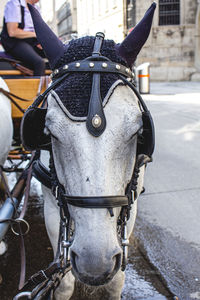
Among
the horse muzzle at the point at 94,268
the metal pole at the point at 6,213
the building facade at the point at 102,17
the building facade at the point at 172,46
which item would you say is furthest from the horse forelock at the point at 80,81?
the building facade at the point at 172,46

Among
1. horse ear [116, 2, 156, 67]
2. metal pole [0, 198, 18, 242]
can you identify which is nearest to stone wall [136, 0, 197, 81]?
metal pole [0, 198, 18, 242]

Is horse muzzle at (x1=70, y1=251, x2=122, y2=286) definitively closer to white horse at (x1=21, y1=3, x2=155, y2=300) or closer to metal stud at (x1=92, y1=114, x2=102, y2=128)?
white horse at (x1=21, y1=3, x2=155, y2=300)

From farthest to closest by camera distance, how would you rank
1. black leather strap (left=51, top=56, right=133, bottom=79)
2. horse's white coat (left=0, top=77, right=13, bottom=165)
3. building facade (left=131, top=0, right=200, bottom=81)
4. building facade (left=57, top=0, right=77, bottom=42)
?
1. building facade (left=57, top=0, right=77, bottom=42)
2. building facade (left=131, top=0, right=200, bottom=81)
3. horse's white coat (left=0, top=77, right=13, bottom=165)
4. black leather strap (left=51, top=56, right=133, bottom=79)

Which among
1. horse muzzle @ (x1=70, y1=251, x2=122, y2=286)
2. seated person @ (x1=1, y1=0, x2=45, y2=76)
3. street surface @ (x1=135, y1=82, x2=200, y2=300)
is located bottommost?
street surface @ (x1=135, y1=82, x2=200, y2=300)

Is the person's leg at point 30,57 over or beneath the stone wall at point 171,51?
beneath

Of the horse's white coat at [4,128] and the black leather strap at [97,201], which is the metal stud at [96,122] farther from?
the horse's white coat at [4,128]

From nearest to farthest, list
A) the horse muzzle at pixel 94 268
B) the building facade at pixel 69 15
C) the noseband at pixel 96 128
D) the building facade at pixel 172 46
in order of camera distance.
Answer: the horse muzzle at pixel 94 268 → the noseband at pixel 96 128 → the building facade at pixel 172 46 → the building facade at pixel 69 15

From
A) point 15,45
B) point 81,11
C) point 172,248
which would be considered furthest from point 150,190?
point 81,11

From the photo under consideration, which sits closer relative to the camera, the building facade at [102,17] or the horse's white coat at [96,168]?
the horse's white coat at [96,168]

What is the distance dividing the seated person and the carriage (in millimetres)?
1763

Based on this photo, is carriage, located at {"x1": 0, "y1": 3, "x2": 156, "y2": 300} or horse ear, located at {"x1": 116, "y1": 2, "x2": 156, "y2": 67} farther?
horse ear, located at {"x1": 116, "y1": 2, "x2": 156, "y2": 67}

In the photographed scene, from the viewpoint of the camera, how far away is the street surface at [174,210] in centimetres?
301

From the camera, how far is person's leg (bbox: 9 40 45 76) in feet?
11.5

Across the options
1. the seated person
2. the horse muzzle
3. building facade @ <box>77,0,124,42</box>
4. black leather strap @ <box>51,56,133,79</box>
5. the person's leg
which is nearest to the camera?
the horse muzzle
